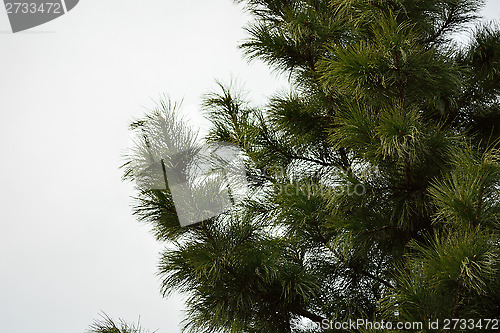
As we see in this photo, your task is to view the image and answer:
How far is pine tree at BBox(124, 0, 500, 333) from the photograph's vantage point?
171 cm

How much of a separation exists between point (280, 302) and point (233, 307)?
188mm

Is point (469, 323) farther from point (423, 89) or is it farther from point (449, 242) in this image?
point (423, 89)

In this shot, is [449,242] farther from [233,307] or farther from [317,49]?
[317,49]

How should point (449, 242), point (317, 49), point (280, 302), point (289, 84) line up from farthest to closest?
point (289, 84) → point (317, 49) → point (280, 302) → point (449, 242)

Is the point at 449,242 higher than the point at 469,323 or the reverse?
higher

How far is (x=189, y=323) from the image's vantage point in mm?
2209

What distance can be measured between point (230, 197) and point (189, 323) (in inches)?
19.8

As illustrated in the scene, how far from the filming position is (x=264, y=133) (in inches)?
96.7

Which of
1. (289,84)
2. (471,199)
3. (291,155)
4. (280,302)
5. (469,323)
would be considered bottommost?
(469,323)

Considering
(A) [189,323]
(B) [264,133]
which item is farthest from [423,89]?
(A) [189,323]

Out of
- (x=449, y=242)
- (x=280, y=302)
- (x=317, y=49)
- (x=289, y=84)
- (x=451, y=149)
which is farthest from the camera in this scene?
(x=289, y=84)

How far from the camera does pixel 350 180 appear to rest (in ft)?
6.71

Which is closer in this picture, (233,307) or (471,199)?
(471,199)

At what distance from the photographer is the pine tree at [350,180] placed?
1712 millimetres
